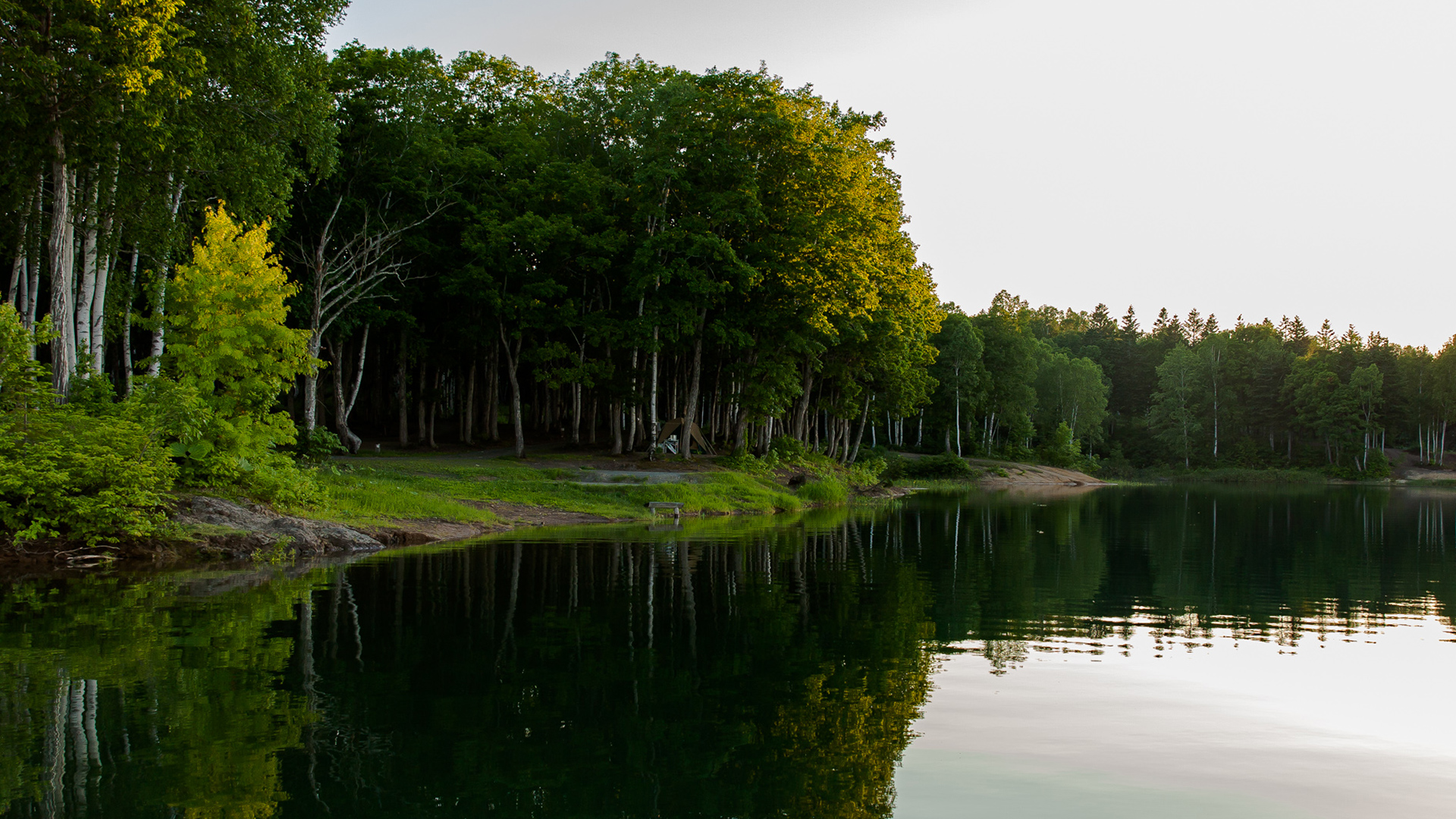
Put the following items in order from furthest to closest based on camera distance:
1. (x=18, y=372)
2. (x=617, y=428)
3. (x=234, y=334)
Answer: (x=617, y=428) < (x=234, y=334) < (x=18, y=372)

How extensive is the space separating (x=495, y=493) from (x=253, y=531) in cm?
1092

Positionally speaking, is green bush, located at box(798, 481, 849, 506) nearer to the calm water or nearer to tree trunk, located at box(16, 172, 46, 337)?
the calm water

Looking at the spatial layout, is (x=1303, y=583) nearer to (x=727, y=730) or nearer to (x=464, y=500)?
(x=727, y=730)

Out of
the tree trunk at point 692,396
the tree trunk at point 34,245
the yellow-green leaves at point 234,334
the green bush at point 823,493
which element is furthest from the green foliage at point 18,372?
the green bush at point 823,493

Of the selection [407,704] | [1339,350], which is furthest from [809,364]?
[1339,350]

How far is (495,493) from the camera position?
28797 mm

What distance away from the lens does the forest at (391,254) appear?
19469mm

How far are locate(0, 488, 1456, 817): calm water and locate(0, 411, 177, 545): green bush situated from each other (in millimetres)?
1575

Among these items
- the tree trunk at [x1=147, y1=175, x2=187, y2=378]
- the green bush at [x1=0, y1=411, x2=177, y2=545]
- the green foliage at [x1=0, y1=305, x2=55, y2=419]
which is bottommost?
the green bush at [x1=0, y1=411, x2=177, y2=545]

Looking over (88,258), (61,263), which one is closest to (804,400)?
(88,258)

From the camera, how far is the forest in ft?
63.9

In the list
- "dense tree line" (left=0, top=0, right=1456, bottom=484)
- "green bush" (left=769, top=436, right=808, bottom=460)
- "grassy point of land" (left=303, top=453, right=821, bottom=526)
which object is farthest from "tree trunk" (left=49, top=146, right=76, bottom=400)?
"green bush" (left=769, top=436, right=808, bottom=460)

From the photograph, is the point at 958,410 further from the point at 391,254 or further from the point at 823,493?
the point at 391,254

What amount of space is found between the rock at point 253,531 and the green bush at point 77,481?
76cm
